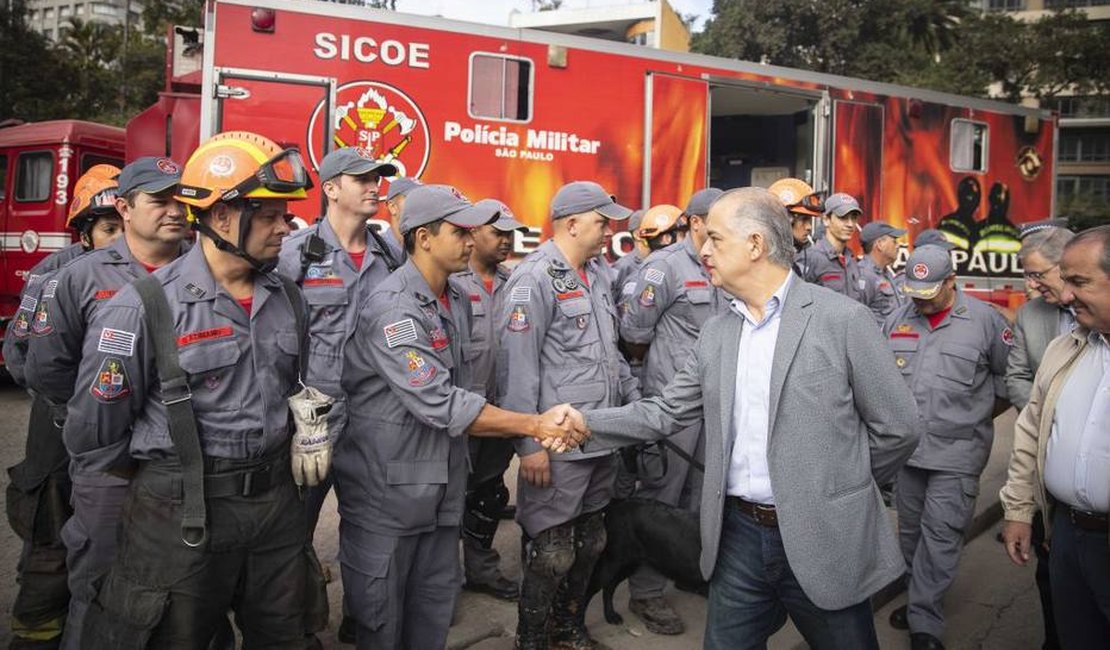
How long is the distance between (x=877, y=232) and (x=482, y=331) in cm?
447

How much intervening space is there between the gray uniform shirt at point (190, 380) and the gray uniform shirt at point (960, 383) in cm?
320

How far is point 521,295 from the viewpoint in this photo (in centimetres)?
383

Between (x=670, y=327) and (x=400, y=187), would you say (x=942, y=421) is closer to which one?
(x=670, y=327)

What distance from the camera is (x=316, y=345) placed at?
4055 millimetres

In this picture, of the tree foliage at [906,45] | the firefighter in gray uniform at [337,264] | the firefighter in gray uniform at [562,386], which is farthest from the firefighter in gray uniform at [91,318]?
the tree foliage at [906,45]

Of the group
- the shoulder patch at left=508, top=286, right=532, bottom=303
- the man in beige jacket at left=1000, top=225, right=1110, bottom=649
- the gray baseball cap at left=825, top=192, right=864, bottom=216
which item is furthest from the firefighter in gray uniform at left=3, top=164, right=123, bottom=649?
the gray baseball cap at left=825, top=192, right=864, bottom=216

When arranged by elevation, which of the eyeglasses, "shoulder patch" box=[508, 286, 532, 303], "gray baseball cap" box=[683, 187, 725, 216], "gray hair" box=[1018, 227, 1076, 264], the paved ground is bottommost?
the paved ground

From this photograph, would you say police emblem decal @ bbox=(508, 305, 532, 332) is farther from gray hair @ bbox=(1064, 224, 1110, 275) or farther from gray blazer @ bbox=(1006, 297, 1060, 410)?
gray blazer @ bbox=(1006, 297, 1060, 410)

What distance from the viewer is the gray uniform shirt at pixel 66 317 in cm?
321

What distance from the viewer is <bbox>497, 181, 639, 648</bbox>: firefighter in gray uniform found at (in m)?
3.73

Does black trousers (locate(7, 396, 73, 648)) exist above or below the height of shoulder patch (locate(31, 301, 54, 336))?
below

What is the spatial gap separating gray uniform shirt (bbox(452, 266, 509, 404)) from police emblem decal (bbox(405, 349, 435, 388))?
4.10 feet

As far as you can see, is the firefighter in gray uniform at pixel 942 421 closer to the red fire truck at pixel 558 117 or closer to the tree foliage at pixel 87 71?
the red fire truck at pixel 558 117

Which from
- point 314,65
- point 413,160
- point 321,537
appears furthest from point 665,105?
point 321,537
